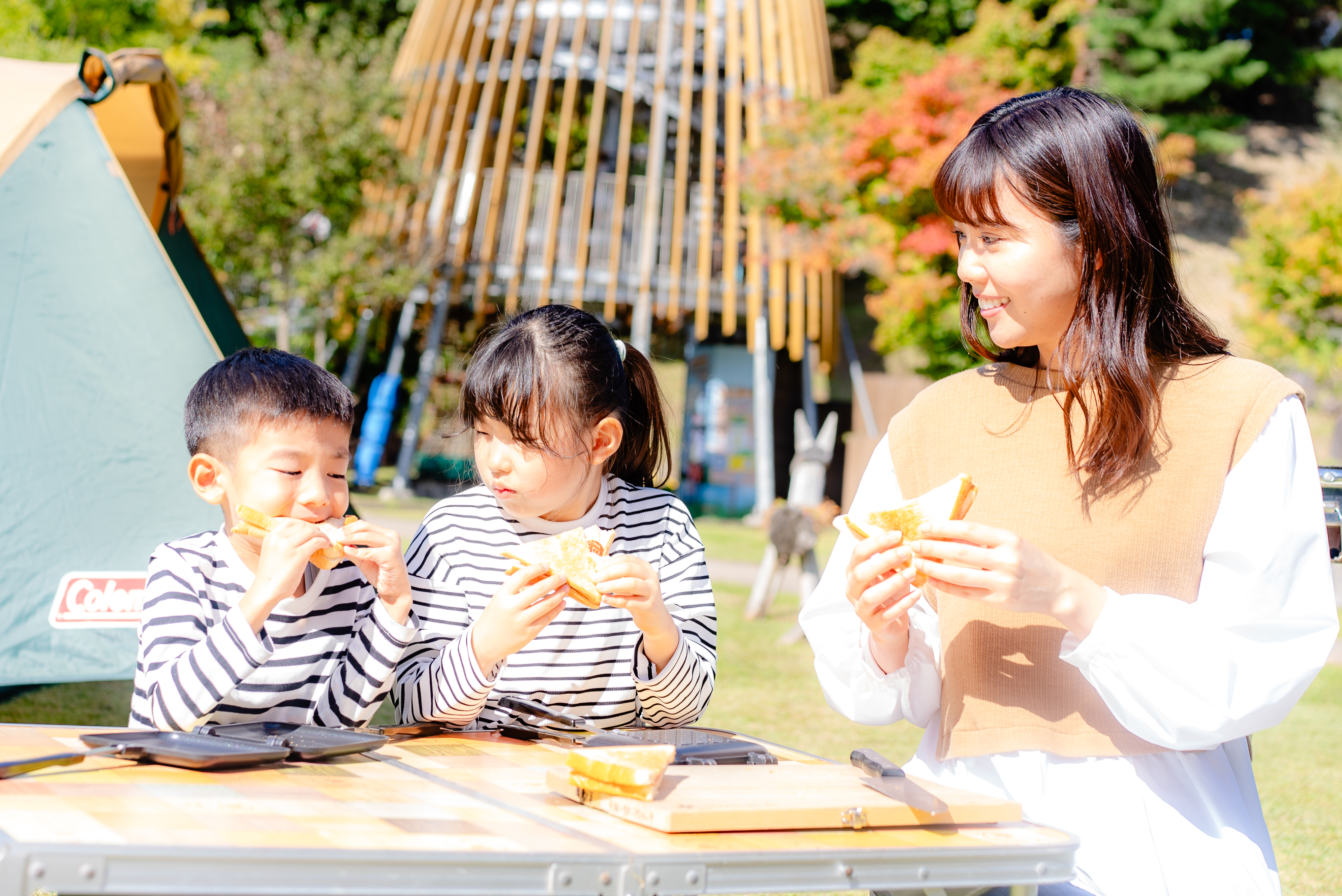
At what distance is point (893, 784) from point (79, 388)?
351 centimetres

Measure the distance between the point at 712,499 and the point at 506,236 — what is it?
620 centimetres

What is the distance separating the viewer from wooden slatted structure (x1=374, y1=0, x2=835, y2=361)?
59.7 feet

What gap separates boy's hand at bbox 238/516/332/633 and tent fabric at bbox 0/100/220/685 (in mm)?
2269

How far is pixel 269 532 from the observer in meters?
2.00

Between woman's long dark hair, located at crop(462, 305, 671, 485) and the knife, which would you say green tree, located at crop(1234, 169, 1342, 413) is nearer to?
woman's long dark hair, located at crop(462, 305, 671, 485)

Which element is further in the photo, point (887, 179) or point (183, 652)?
point (887, 179)

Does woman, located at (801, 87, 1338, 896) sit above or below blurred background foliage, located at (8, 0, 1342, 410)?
below

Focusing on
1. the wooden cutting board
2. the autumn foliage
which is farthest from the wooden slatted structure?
the wooden cutting board

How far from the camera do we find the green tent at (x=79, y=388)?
149 inches

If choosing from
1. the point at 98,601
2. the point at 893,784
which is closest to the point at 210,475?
the point at 893,784

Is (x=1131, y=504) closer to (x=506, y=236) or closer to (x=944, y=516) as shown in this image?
(x=944, y=516)

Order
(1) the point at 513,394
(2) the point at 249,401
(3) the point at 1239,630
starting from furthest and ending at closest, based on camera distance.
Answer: (1) the point at 513,394 → (2) the point at 249,401 → (3) the point at 1239,630

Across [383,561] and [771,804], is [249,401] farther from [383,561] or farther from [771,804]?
[771,804]

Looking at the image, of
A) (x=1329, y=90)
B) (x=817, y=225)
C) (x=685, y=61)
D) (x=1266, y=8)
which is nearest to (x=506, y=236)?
(x=685, y=61)
